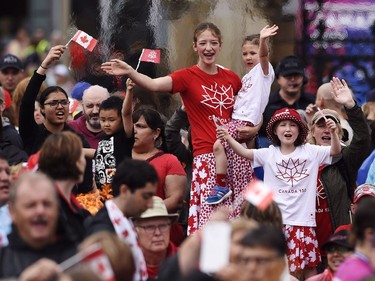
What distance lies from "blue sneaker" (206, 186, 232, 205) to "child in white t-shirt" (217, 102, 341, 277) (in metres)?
0.34

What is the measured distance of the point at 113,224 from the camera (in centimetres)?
1020

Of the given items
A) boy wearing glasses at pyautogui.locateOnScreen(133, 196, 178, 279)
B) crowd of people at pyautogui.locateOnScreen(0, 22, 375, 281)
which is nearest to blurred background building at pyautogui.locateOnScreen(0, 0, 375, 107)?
crowd of people at pyautogui.locateOnScreen(0, 22, 375, 281)

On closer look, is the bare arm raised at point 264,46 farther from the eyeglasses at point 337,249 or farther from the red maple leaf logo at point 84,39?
the eyeglasses at point 337,249

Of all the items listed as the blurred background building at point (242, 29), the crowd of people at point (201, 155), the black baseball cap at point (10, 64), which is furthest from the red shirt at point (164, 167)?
the black baseball cap at point (10, 64)

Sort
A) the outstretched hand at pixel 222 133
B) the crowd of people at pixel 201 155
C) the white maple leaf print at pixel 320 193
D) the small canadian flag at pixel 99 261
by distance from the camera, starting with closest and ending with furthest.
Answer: the small canadian flag at pixel 99 261 < the crowd of people at pixel 201 155 < the outstretched hand at pixel 222 133 < the white maple leaf print at pixel 320 193

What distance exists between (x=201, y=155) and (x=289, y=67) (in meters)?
2.37

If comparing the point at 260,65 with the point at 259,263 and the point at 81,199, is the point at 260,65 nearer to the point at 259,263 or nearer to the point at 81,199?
Result: the point at 81,199

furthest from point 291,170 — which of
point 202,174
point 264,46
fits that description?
point 264,46

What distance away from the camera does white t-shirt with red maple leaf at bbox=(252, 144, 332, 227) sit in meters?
13.0

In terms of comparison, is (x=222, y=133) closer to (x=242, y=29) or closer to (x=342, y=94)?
(x=342, y=94)

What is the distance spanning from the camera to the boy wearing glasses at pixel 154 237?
11453 millimetres

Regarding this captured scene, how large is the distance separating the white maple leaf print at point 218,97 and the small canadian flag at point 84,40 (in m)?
1.78

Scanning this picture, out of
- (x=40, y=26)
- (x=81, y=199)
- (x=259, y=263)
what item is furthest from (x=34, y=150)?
(x=40, y=26)

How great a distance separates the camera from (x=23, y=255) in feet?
30.6
